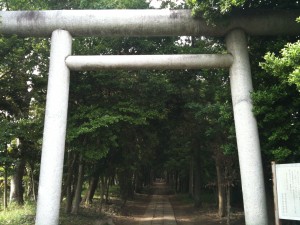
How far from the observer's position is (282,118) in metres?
8.71

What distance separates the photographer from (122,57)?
390 inches

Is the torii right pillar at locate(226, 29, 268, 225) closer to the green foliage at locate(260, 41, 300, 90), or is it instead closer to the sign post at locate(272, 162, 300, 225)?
the green foliage at locate(260, 41, 300, 90)

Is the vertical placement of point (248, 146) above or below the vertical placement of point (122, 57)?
below

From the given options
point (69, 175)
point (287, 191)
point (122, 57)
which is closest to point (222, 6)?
point (122, 57)

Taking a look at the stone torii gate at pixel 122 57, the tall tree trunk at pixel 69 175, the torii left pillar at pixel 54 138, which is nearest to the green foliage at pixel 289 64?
the stone torii gate at pixel 122 57

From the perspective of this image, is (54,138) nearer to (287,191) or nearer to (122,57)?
(122,57)

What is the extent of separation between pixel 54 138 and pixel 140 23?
4.31 metres

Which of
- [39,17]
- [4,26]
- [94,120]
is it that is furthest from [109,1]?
[94,120]

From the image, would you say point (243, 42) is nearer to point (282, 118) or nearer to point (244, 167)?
point (282, 118)

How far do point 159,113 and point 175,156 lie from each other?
16.8 metres

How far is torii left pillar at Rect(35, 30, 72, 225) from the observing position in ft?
30.4

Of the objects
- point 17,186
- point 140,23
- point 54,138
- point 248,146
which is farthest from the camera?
point 17,186

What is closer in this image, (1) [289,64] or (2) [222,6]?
(1) [289,64]

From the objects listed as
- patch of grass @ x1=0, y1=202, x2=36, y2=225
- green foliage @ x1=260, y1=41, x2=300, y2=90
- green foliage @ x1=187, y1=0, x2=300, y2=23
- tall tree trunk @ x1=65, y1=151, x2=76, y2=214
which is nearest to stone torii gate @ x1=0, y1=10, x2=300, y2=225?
green foliage @ x1=187, y1=0, x2=300, y2=23
